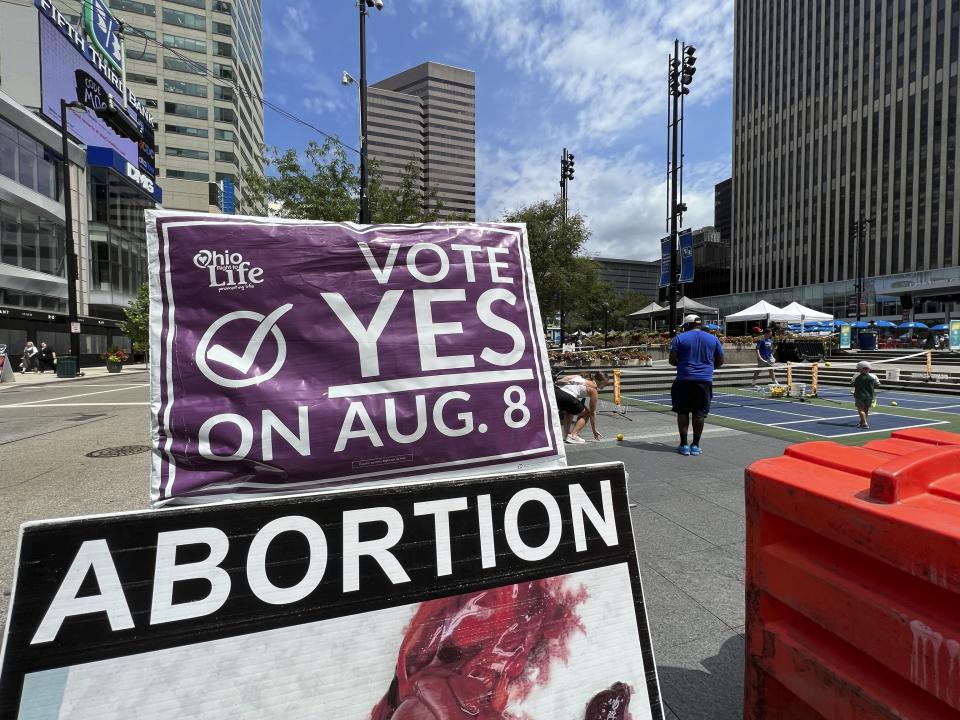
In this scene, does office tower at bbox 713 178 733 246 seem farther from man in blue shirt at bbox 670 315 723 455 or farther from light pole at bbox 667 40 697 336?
man in blue shirt at bbox 670 315 723 455

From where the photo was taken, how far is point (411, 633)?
138 centimetres

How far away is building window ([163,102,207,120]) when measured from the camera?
54.1 m

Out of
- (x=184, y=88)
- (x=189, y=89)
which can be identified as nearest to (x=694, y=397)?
(x=189, y=89)

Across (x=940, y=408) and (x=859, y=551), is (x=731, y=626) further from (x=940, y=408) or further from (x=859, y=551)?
(x=940, y=408)

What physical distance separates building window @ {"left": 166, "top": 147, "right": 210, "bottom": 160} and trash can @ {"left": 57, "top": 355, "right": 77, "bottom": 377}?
145 ft

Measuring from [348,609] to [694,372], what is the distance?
573 centimetres

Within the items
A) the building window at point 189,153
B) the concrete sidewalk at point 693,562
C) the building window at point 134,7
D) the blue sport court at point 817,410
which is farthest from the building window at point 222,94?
the concrete sidewalk at point 693,562

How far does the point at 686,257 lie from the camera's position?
14172mm

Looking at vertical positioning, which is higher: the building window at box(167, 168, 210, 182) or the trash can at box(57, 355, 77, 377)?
the building window at box(167, 168, 210, 182)

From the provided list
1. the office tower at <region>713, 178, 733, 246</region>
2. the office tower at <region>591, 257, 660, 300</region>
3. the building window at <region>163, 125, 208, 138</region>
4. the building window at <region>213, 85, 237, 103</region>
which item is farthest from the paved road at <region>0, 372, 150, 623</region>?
the office tower at <region>591, 257, 660, 300</region>

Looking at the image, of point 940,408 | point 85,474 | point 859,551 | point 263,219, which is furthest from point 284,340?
point 940,408

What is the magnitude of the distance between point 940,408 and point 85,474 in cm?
1645

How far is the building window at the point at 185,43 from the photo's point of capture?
5475 cm

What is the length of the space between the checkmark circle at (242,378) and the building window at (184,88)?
69.2m
